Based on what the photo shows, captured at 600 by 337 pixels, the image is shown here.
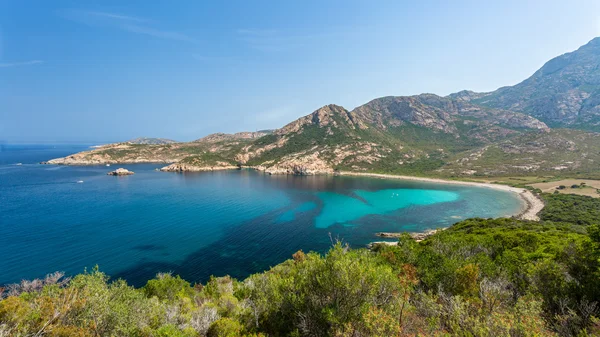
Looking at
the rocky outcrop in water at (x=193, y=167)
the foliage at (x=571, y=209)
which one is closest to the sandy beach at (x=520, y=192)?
the foliage at (x=571, y=209)

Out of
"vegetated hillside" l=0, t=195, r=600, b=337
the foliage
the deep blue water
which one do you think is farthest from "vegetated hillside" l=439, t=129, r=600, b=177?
"vegetated hillside" l=0, t=195, r=600, b=337

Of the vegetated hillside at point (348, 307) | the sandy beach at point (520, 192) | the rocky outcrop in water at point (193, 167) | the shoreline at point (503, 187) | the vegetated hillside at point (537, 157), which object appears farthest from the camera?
the rocky outcrop in water at point (193, 167)

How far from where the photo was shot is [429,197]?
106 meters

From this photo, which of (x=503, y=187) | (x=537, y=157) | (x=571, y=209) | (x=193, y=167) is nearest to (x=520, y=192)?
(x=503, y=187)

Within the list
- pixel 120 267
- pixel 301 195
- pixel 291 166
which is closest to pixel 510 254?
pixel 120 267

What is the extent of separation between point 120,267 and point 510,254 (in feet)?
186

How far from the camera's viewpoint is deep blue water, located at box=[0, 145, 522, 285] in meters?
44.1

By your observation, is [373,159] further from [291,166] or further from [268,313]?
[268,313]

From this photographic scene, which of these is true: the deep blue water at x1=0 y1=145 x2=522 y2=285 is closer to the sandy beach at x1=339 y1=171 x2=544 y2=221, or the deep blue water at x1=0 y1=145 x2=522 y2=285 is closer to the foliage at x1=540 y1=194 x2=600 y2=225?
the sandy beach at x1=339 y1=171 x2=544 y2=221

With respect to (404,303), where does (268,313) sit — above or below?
below

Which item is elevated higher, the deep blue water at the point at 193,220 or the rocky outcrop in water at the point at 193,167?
the rocky outcrop in water at the point at 193,167

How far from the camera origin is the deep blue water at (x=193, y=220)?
44.1 metres

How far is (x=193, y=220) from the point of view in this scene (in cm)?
6838

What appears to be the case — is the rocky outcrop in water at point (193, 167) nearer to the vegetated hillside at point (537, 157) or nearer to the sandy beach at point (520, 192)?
the sandy beach at point (520, 192)
